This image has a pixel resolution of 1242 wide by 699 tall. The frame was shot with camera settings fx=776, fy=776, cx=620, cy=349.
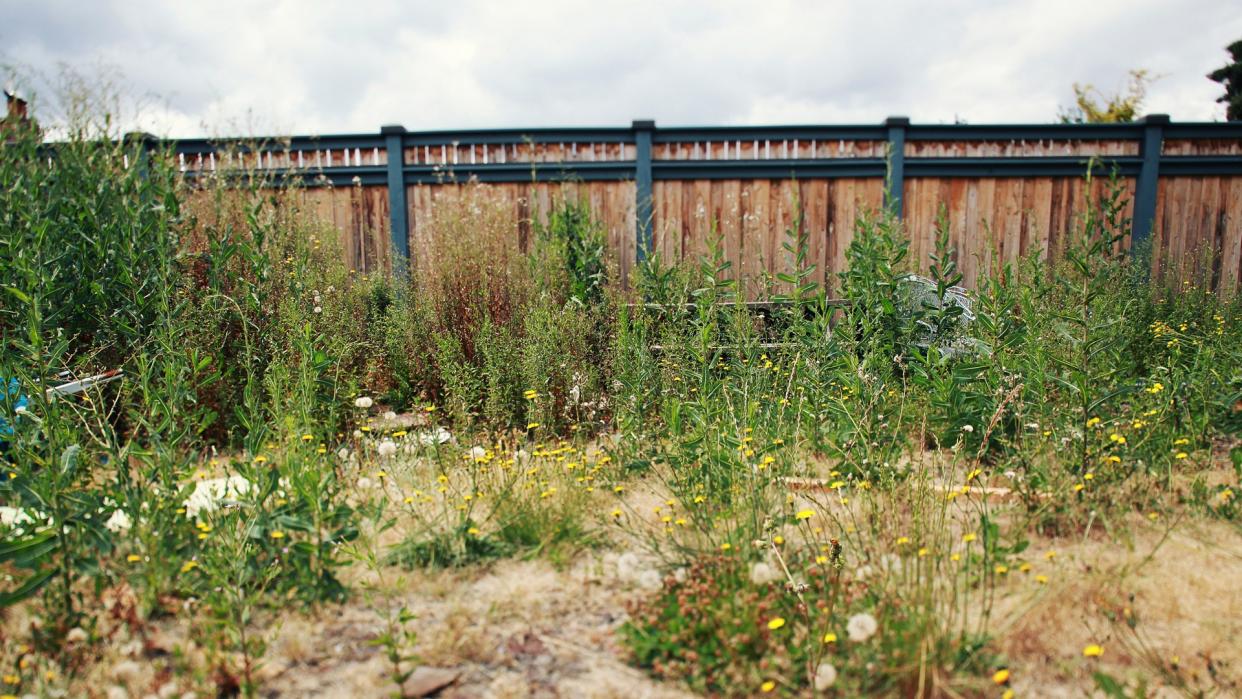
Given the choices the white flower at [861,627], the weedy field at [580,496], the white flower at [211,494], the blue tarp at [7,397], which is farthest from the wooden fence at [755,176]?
the white flower at [861,627]

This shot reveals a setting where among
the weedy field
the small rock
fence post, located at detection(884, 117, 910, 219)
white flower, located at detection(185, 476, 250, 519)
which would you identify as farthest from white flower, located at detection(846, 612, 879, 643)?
fence post, located at detection(884, 117, 910, 219)

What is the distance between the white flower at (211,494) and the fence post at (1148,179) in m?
8.90

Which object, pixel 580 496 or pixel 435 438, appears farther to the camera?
pixel 435 438

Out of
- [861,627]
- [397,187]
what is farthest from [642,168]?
[861,627]

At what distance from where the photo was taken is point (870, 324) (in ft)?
13.8

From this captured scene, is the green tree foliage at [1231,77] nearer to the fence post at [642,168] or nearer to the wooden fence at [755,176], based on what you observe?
the wooden fence at [755,176]

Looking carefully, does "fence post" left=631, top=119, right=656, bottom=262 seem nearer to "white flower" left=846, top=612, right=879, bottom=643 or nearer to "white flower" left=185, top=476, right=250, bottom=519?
"white flower" left=185, top=476, right=250, bottom=519

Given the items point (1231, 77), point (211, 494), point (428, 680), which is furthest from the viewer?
point (1231, 77)

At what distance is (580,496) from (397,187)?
6.08m

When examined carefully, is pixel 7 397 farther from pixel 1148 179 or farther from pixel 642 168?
pixel 1148 179

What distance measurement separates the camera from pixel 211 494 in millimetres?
2744

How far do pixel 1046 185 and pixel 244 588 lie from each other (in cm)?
863

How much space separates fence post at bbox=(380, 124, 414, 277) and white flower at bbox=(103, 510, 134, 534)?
17.7ft

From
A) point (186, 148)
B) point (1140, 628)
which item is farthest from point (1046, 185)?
point (186, 148)
